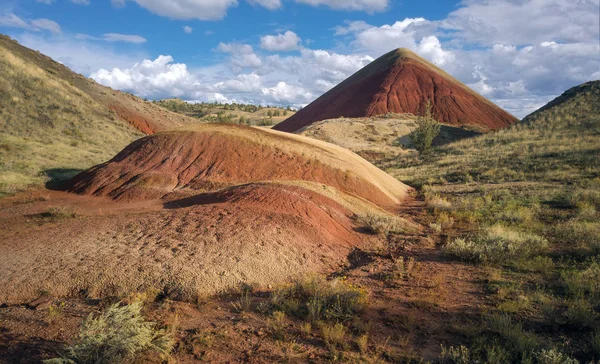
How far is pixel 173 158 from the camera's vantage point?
16.5 metres

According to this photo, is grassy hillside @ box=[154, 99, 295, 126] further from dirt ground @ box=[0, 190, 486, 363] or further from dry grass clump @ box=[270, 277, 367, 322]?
dry grass clump @ box=[270, 277, 367, 322]

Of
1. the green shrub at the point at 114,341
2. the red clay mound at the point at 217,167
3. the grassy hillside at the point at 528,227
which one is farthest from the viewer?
the red clay mound at the point at 217,167

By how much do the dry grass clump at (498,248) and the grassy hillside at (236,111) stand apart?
6173 cm

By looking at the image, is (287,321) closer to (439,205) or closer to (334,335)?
(334,335)

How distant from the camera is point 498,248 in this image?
9688mm

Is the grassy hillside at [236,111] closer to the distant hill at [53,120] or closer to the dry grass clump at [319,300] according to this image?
the distant hill at [53,120]

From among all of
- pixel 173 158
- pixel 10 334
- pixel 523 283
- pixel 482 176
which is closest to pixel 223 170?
pixel 173 158

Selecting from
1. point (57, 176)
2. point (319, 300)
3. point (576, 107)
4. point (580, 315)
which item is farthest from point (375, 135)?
point (319, 300)

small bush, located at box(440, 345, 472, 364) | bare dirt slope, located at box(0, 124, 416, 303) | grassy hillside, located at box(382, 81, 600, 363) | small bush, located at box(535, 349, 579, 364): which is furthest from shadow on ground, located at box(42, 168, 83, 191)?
small bush, located at box(535, 349, 579, 364)

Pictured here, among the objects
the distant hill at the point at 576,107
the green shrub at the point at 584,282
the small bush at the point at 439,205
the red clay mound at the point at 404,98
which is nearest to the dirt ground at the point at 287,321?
the green shrub at the point at 584,282

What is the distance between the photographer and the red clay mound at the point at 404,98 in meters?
56.8

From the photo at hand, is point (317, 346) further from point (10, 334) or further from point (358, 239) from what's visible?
point (358, 239)

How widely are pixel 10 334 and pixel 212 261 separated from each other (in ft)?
12.1

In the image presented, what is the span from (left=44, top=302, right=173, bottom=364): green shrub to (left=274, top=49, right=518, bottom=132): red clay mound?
5338cm
